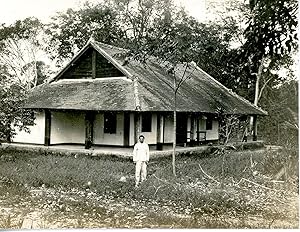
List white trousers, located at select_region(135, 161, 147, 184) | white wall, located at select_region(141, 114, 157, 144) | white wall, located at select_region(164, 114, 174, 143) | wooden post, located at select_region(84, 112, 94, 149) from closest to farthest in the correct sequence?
white trousers, located at select_region(135, 161, 147, 184) < wooden post, located at select_region(84, 112, 94, 149) < white wall, located at select_region(141, 114, 157, 144) < white wall, located at select_region(164, 114, 174, 143)

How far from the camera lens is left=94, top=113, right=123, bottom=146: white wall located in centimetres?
1931

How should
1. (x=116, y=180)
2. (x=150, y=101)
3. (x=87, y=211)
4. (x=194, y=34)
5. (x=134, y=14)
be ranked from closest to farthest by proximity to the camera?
1. (x=87, y=211)
2. (x=116, y=180)
3. (x=194, y=34)
4. (x=134, y=14)
5. (x=150, y=101)

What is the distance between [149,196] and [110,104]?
7743mm

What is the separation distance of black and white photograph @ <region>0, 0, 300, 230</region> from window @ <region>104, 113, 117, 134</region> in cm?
7

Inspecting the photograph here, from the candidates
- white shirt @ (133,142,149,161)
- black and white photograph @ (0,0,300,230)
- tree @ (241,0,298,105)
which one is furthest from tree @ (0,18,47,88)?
tree @ (241,0,298,105)

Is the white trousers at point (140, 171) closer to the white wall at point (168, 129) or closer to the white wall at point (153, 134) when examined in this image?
the white wall at point (153, 134)

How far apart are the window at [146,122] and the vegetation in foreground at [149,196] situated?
5262 millimetres

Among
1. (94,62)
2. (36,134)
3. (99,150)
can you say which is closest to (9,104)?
(99,150)

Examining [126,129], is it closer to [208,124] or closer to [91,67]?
[91,67]

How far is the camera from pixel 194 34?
12.7m

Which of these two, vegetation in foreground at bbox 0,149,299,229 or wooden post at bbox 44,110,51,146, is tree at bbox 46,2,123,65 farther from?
vegetation in foreground at bbox 0,149,299,229

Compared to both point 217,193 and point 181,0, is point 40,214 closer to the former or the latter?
point 217,193

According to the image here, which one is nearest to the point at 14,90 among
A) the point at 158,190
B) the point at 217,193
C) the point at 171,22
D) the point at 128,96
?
the point at 128,96

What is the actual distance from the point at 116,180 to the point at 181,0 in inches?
202
